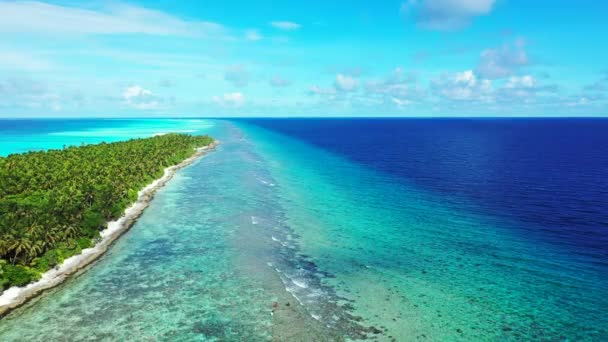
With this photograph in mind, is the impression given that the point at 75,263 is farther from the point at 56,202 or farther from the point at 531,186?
the point at 531,186

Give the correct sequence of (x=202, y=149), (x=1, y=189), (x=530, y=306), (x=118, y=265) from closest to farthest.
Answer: (x=530, y=306) → (x=118, y=265) → (x=1, y=189) → (x=202, y=149)

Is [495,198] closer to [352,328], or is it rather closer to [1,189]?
[352,328]

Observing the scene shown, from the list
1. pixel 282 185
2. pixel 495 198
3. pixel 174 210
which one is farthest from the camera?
pixel 282 185

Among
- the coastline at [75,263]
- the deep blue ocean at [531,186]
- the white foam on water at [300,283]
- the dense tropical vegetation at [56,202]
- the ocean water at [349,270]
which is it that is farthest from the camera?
the deep blue ocean at [531,186]

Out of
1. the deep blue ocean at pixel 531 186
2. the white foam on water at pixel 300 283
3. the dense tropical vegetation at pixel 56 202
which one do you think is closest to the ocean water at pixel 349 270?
the white foam on water at pixel 300 283

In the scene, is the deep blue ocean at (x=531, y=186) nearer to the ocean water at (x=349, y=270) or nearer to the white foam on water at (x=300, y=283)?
the ocean water at (x=349, y=270)

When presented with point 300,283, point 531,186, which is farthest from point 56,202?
point 531,186

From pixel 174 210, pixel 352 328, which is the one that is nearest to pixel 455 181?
pixel 174 210
